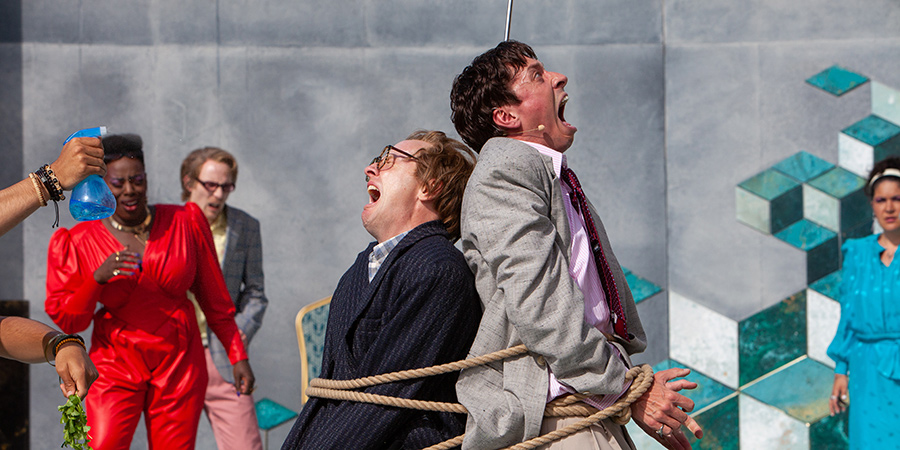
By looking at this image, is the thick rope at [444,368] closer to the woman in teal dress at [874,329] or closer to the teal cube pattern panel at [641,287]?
the woman in teal dress at [874,329]

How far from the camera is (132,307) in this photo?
3.31 m

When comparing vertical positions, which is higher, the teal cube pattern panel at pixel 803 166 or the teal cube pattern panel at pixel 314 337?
the teal cube pattern panel at pixel 803 166

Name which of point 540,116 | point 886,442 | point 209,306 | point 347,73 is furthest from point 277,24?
point 886,442

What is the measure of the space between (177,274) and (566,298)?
214 centimetres

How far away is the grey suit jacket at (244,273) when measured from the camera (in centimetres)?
442

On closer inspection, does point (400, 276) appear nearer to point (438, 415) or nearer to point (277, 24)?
point (438, 415)

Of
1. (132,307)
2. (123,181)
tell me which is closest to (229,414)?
(132,307)

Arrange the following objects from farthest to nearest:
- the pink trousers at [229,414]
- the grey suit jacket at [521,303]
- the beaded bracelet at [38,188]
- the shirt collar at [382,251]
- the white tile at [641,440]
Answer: the white tile at [641,440] → the pink trousers at [229,414] → the shirt collar at [382,251] → the beaded bracelet at [38,188] → the grey suit jacket at [521,303]

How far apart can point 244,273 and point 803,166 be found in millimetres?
3578

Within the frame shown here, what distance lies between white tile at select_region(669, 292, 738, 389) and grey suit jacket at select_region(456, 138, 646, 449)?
3475 millimetres

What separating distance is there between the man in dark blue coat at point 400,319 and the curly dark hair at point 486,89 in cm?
16

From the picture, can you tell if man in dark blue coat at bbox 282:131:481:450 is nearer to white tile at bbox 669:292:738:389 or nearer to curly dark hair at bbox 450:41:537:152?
curly dark hair at bbox 450:41:537:152

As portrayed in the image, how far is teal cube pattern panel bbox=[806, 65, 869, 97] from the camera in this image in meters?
5.08

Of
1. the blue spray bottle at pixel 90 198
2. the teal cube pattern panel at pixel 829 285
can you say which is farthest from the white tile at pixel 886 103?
the blue spray bottle at pixel 90 198
